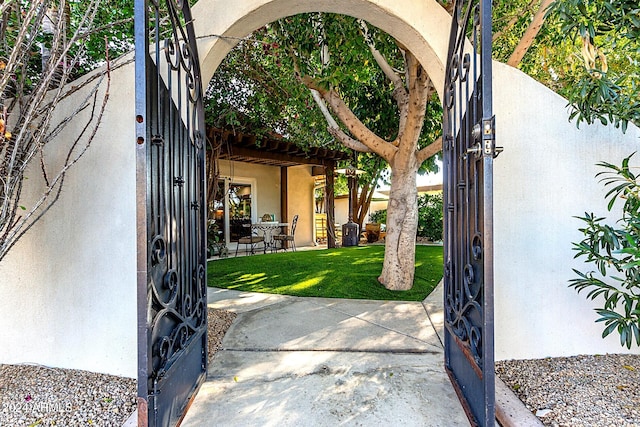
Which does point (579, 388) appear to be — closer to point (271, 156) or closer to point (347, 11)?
point (347, 11)

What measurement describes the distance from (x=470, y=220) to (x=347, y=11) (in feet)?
6.18

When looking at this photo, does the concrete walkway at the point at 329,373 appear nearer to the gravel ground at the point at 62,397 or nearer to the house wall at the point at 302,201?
the gravel ground at the point at 62,397

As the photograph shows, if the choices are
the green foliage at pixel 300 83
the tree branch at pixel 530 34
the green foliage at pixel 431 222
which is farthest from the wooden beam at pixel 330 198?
the tree branch at pixel 530 34

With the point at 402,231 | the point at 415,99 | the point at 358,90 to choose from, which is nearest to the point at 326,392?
the point at 402,231

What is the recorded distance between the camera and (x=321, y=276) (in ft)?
17.7

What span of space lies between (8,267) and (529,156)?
3.72 meters

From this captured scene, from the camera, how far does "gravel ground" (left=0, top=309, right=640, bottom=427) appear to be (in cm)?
170

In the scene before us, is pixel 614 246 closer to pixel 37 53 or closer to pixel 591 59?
pixel 591 59

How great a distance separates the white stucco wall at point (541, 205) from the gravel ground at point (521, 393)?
0.18 meters

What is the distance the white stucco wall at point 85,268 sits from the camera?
212 cm

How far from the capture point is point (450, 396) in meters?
1.99

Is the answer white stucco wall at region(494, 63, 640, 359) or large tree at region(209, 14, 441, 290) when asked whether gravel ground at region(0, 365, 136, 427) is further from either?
large tree at region(209, 14, 441, 290)

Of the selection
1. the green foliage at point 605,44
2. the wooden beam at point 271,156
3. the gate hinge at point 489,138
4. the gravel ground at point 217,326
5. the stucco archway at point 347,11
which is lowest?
the gravel ground at point 217,326

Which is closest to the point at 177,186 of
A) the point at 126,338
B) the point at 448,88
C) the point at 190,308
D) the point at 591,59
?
the point at 190,308
